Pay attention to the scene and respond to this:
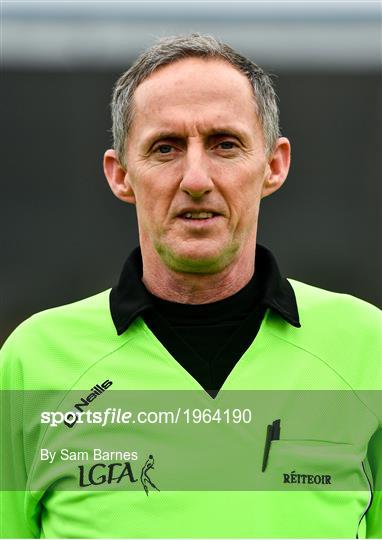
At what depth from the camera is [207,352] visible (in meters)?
1.67

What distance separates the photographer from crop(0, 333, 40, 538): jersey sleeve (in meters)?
1.71

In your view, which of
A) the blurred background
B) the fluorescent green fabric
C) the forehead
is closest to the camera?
the fluorescent green fabric

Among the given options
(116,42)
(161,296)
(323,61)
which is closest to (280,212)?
(323,61)

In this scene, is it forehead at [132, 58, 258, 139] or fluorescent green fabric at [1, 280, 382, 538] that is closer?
fluorescent green fabric at [1, 280, 382, 538]

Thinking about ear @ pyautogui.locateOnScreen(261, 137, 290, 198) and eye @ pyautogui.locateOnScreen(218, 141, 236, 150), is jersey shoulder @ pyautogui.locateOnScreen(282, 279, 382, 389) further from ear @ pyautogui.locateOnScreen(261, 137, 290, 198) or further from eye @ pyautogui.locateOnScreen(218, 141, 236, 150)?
eye @ pyautogui.locateOnScreen(218, 141, 236, 150)

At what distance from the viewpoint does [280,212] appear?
5.30 metres

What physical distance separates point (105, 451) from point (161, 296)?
0.32 m

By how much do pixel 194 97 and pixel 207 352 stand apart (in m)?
0.46

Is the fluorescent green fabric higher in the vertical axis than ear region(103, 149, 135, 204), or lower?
lower

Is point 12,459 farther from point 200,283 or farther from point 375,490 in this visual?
point 375,490

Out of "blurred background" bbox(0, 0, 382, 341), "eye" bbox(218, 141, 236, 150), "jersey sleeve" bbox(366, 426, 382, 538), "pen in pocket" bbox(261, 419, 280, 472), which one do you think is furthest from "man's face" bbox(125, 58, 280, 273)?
"blurred background" bbox(0, 0, 382, 341)

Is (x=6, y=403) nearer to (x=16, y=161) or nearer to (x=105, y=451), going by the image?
(x=105, y=451)

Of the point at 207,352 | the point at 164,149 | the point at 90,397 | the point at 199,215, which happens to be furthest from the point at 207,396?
the point at 164,149

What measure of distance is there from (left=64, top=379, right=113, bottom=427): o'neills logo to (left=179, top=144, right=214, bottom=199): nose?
379mm
